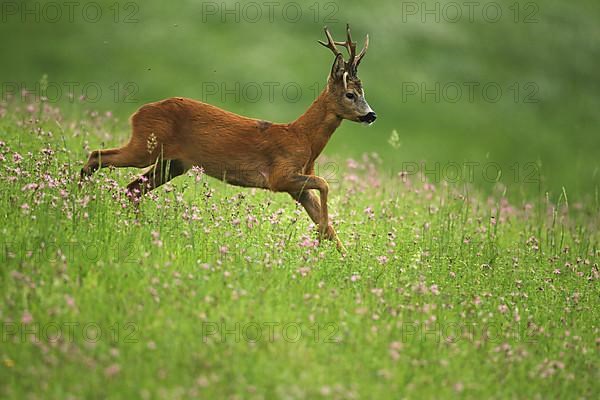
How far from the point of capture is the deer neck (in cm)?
933

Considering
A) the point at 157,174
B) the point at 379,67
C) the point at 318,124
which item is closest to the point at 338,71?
the point at 318,124

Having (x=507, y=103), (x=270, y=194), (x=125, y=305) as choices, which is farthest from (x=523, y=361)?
(x=507, y=103)

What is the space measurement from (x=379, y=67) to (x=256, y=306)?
21396 millimetres

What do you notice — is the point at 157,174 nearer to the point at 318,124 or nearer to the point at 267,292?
the point at 318,124

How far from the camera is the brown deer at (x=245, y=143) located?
8.98 metres

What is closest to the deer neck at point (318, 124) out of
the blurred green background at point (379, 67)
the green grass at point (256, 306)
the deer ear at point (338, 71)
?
the deer ear at point (338, 71)

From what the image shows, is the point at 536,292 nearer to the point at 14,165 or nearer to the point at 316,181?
the point at 316,181

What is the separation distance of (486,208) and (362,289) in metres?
5.91

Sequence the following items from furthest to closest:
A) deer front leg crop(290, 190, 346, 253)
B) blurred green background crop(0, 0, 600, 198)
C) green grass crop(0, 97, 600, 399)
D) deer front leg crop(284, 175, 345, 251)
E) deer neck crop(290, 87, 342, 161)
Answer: blurred green background crop(0, 0, 600, 198), deer neck crop(290, 87, 342, 161), deer front leg crop(290, 190, 346, 253), deer front leg crop(284, 175, 345, 251), green grass crop(0, 97, 600, 399)

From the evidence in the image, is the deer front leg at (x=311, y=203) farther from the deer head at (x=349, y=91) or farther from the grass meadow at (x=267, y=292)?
the deer head at (x=349, y=91)

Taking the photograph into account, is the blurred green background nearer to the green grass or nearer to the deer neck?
the deer neck

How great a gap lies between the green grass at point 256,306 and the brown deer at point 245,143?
0.34 meters

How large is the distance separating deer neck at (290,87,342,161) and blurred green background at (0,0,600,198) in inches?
489

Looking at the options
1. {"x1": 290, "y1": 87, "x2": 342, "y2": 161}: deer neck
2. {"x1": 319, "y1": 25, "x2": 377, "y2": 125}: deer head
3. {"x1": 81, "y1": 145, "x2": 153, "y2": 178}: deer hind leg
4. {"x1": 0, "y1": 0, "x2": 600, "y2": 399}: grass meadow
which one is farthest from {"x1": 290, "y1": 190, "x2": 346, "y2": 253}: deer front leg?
{"x1": 81, "y1": 145, "x2": 153, "y2": 178}: deer hind leg
